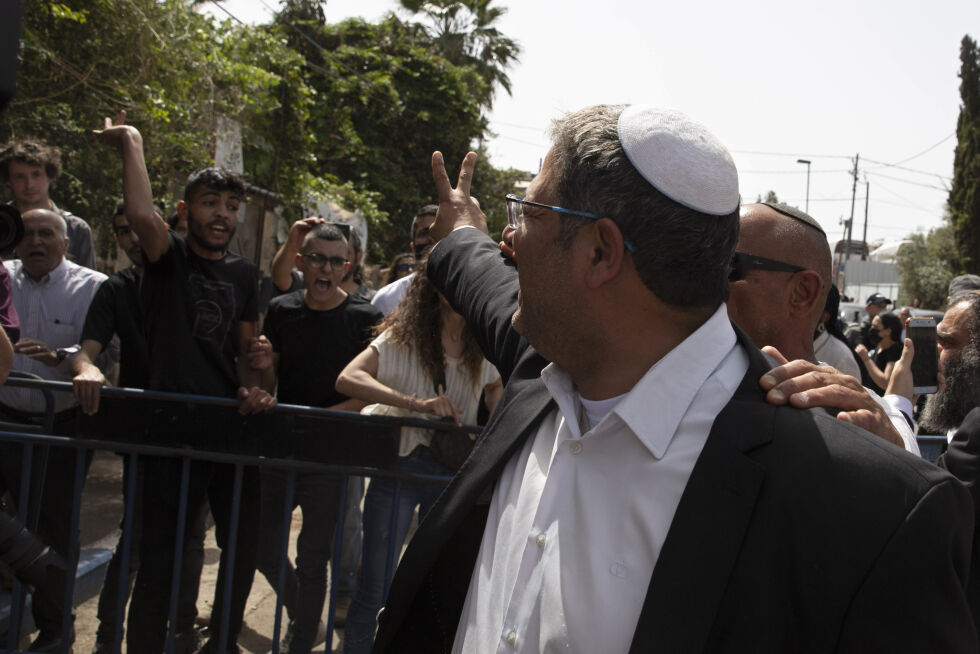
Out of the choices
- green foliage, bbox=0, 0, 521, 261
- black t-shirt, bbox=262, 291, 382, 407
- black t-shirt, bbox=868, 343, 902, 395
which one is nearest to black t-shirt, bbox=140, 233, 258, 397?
black t-shirt, bbox=262, 291, 382, 407

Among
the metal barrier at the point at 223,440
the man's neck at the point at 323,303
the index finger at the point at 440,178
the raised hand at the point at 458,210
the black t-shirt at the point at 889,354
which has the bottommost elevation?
the metal barrier at the point at 223,440

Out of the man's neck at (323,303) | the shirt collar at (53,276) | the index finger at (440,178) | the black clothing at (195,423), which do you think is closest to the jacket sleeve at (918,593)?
the index finger at (440,178)

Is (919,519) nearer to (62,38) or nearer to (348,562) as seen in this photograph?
(348,562)

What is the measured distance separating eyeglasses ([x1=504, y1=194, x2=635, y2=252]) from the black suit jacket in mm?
424

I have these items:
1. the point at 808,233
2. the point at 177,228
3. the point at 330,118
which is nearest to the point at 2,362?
the point at 808,233

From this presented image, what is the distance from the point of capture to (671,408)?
1521 mm

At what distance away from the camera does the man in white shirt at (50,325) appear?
12.9 ft

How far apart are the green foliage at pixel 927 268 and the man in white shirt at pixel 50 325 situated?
39485mm

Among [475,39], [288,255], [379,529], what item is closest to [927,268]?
[475,39]

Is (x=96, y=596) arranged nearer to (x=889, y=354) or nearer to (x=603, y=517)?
(x=603, y=517)

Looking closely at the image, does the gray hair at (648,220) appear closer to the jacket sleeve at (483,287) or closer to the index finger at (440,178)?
the jacket sleeve at (483,287)

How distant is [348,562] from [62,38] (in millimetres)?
6055

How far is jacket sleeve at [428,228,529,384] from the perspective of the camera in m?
2.28

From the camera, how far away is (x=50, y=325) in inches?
177
